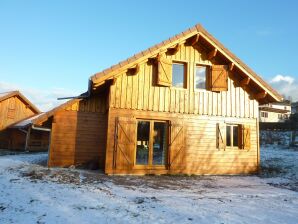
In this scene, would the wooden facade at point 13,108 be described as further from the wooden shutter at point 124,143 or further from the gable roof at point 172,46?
the wooden shutter at point 124,143

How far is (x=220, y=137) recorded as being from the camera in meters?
12.7

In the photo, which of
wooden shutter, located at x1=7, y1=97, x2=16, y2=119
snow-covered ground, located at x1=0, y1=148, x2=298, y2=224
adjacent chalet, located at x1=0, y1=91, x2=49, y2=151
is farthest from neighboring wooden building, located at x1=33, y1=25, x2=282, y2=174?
wooden shutter, located at x1=7, y1=97, x2=16, y2=119

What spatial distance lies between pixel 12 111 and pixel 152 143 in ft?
68.9

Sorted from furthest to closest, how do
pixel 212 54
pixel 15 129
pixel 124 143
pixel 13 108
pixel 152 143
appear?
pixel 13 108 < pixel 15 129 < pixel 212 54 < pixel 152 143 < pixel 124 143

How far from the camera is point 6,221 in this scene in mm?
5027

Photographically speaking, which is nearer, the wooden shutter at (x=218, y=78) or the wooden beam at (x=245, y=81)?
the wooden shutter at (x=218, y=78)

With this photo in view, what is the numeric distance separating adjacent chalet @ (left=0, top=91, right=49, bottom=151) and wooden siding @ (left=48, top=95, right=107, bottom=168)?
1439 cm

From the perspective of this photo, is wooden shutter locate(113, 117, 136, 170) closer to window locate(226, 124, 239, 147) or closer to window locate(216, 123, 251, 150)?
window locate(216, 123, 251, 150)

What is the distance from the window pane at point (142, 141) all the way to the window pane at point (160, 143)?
351mm

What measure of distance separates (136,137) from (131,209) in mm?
5755

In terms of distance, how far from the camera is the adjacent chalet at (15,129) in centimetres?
2628

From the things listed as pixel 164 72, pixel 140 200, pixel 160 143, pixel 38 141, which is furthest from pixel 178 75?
pixel 38 141

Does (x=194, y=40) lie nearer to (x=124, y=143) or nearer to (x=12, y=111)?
(x=124, y=143)

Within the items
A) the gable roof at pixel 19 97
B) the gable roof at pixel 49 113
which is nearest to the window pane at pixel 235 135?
the gable roof at pixel 49 113
